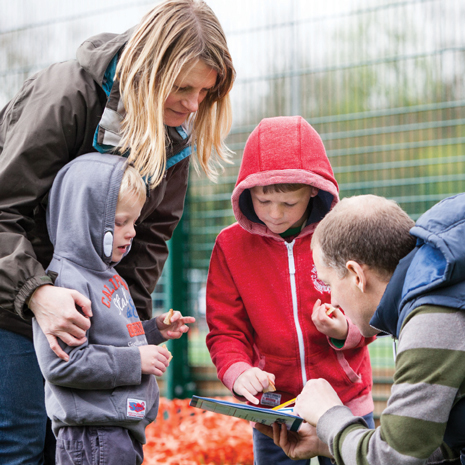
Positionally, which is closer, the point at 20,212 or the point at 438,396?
the point at 438,396

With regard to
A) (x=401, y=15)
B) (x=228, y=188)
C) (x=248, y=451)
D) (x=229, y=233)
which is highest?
(x=401, y=15)

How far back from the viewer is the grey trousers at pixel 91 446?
6.03 ft

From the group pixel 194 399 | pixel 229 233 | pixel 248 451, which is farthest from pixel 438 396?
pixel 248 451

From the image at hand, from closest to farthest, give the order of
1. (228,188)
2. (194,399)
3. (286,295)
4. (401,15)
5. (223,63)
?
(194,399)
(223,63)
(286,295)
(401,15)
(228,188)

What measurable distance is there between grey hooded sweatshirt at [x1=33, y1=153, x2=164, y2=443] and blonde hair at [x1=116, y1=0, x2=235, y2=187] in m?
0.11

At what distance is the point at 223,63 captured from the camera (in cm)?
210

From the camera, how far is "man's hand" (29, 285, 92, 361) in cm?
175

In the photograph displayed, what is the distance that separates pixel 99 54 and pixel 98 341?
92cm

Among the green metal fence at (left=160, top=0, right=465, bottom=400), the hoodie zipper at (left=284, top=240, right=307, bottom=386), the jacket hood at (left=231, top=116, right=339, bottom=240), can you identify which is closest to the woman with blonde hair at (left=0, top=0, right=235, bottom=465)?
the jacket hood at (left=231, top=116, right=339, bottom=240)

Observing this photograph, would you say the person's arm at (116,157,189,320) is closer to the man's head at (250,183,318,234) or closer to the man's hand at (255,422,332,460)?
the man's head at (250,183,318,234)

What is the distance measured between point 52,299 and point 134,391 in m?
0.41

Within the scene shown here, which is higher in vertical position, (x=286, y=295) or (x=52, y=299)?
(x=52, y=299)

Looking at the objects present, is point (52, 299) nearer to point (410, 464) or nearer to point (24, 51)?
point (410, 464)

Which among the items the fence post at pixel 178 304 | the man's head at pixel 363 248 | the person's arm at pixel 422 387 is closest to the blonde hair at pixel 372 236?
the man's head at pixel 363 248
